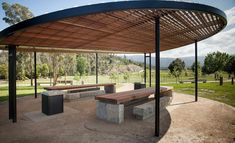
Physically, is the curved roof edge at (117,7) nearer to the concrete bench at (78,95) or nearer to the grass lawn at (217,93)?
the concrete bench at (78,95)

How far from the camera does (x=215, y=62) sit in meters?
42.2

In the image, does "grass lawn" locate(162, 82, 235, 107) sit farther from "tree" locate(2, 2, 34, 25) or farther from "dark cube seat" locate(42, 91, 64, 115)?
"tree" locate(2, 2, 34, 25)

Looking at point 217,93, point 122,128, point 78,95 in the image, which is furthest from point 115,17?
point 217,93

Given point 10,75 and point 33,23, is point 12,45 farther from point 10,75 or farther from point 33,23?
point 33,23

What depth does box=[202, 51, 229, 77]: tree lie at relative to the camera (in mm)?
40875

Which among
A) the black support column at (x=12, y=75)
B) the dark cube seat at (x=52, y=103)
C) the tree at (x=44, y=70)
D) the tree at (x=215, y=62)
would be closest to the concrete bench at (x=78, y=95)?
the dark cube seat at (x=52, y=103)

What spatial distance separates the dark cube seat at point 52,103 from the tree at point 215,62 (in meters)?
42.3

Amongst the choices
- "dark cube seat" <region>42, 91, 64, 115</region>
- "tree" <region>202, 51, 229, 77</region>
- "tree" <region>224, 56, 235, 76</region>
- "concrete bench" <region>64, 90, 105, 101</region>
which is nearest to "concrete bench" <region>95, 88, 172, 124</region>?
"dark cube seat" <region>42, 91, 64, 115</region>

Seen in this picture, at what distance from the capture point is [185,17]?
5.02 metres

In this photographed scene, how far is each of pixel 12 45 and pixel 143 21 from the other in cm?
494

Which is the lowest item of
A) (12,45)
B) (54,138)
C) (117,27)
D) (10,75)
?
(54,138)

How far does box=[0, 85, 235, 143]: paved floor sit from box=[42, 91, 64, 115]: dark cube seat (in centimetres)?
38

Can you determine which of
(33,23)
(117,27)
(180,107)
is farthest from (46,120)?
(180,107)

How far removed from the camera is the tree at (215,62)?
40875 millimetres
